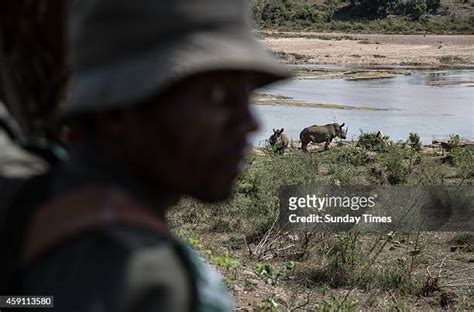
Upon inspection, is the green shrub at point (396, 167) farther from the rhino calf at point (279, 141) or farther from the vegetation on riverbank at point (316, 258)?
the rhino calf at point (279, 141)

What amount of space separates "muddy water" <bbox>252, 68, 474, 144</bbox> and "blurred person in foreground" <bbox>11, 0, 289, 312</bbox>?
13208mm

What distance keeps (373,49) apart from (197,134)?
34569 millimetres

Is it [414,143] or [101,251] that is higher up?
[101,251]

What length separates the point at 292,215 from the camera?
7.59m

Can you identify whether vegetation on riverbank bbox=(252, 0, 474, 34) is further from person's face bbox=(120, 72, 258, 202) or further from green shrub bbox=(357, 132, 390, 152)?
person's face bbox=(120, 72, 258, 202)

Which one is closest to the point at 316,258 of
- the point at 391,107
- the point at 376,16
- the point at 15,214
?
the point at 15,214

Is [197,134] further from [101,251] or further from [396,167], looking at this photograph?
[396,167]

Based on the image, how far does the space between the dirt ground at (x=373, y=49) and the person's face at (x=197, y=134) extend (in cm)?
2935

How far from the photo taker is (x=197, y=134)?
33.3 inches

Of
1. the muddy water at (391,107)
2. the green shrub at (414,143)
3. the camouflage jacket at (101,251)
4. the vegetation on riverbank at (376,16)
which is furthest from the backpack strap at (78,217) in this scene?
the vegetation on riverbank at (376,16)

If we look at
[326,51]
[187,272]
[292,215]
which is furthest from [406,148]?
[326,51]

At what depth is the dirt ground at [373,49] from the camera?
3191 cm

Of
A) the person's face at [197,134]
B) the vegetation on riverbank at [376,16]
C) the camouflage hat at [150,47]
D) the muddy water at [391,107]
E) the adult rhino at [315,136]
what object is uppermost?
the camouflage hat at [150,47]

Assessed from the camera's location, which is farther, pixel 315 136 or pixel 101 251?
pixel 315 136
